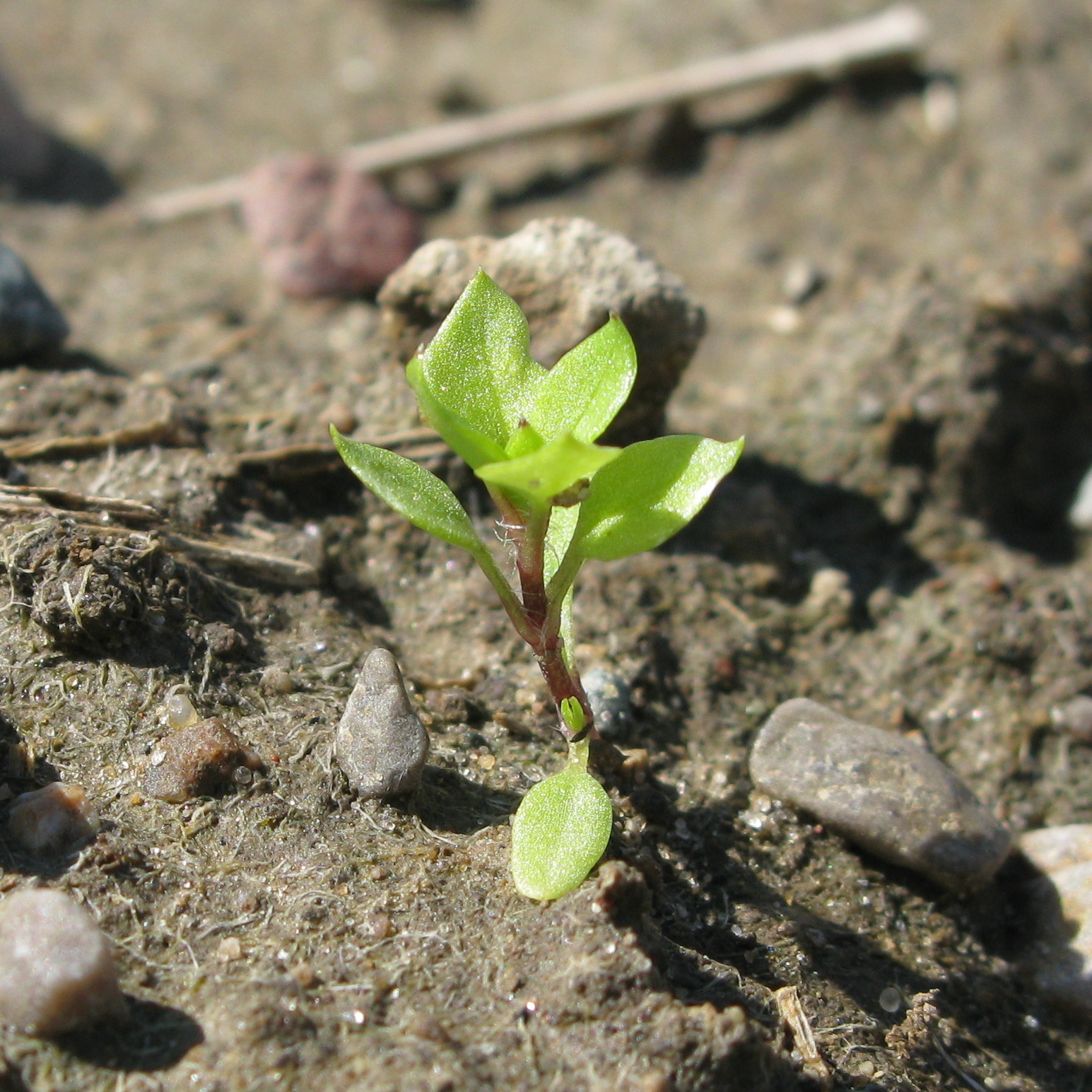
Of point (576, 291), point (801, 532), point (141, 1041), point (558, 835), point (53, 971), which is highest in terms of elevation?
point (576, 291)

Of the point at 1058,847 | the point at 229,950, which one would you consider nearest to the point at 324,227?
the point at 229,950

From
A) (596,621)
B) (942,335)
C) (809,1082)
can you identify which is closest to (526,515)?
(596,621)

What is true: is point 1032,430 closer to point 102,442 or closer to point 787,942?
point 787,942

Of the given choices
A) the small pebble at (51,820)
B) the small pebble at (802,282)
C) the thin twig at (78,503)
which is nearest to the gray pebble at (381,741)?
the small pebble at (51,820)

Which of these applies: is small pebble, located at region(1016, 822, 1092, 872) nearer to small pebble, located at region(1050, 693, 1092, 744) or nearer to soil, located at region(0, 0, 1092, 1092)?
soil, located at region(0, 0, 1092, 1092)

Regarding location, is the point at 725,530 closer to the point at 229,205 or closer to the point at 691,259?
the point at 691,259

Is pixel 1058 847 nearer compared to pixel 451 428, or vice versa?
pixel 451 428

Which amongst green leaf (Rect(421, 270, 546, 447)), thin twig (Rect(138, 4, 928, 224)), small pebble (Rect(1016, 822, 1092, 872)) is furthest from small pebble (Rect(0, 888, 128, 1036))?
thin twig (Rect(138, 4, 928, 224))
